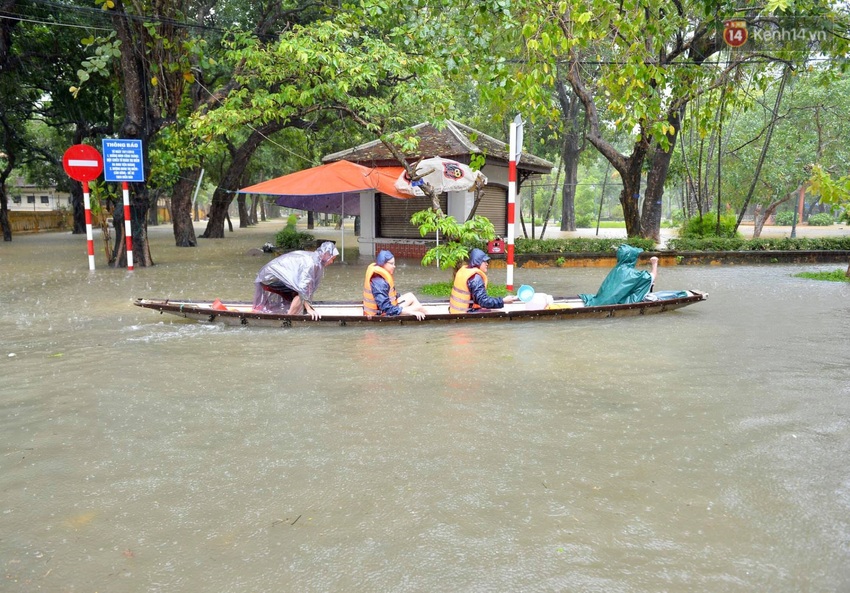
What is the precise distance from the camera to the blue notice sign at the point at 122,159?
1479 cm

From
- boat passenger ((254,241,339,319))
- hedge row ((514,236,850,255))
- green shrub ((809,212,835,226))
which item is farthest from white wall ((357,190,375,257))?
green shrub ((809,212,835,226))

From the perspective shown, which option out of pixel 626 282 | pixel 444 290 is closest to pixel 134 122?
pixel 444 290

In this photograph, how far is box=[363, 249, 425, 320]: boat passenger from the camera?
8562 mm

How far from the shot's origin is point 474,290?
8.98m

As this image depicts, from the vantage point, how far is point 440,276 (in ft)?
51.1

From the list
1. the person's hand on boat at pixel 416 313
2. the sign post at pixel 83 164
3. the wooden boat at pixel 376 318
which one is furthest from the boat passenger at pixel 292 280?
the sign post at pixel 83 164

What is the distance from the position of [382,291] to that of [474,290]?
4.33 feet

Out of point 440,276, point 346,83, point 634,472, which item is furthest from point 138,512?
point 440,276

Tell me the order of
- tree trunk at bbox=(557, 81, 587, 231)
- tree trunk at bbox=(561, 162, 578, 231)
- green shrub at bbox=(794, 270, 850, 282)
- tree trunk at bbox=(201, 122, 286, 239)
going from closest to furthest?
green shrub at bbox=(794, 270, 850, 282)
tree trunk at bbox=(201, 122, 286, 239)
tree trunk at bbox=(557, 81, 587, 231)
tree trunk at bbox=(561, 162, 578, 231)

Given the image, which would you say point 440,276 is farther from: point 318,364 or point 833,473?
point 833,473

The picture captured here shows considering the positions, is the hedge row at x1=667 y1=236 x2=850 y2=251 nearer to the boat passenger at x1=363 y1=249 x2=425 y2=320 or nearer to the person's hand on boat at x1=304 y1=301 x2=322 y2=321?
the boat passenger at x1=363 y1=249 x2=425 y2=320

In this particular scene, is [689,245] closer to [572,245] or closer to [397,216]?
[572,245]

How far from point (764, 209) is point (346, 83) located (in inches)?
1128

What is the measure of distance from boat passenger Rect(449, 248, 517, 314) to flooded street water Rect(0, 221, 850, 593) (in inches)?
27.9
